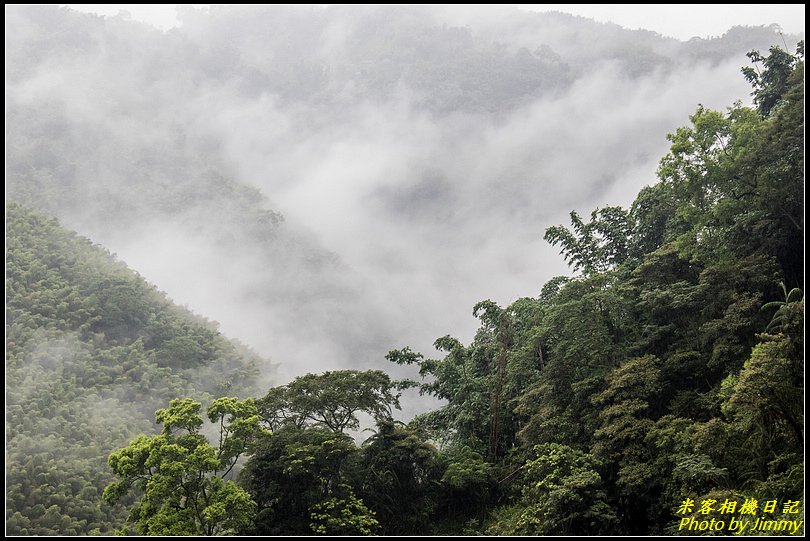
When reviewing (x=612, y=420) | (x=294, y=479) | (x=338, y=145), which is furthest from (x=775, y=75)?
(x=338, y=145)

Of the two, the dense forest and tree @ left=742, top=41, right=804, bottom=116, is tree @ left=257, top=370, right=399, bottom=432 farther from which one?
tree @ left=742, top=41, right=804, bottom=116

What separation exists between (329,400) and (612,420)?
287 inches

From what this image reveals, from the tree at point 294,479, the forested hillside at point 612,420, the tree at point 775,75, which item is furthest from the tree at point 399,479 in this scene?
the tree at point 775,75

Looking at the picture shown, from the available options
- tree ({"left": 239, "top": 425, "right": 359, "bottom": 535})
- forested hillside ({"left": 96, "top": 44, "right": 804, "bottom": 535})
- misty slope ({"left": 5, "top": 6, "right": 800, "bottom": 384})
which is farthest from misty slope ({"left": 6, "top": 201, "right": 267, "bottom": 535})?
misty slope ({"left": 5, "top": 6, "right": 800, "bottom": 384})

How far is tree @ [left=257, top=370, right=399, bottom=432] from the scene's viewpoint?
52.4ft

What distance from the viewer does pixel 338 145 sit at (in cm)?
16525

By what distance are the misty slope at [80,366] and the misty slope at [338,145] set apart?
24.0 metres

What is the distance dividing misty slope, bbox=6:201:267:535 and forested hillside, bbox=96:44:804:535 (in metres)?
10.8

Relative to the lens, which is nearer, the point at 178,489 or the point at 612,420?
the point at 178,489

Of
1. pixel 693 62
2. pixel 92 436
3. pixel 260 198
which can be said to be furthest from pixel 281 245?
pixel 693 62

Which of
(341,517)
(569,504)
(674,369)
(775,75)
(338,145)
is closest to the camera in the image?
(569,504)

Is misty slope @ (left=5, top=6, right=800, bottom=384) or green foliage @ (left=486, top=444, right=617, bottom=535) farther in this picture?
misty slope @ (left=5, top=6, right=800, bottom=384)

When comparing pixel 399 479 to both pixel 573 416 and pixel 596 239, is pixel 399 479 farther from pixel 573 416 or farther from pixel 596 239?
pixel 596 239

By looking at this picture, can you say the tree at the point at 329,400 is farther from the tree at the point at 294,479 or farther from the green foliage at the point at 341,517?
the green foliage at the point at 341,517
